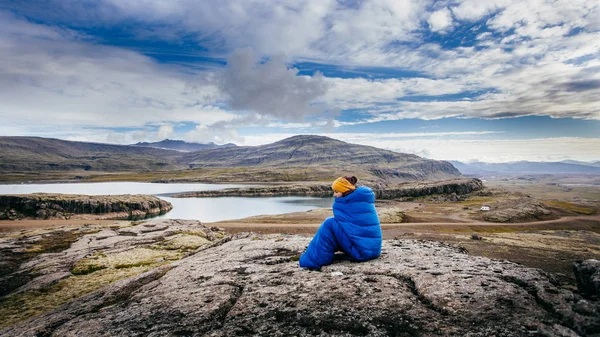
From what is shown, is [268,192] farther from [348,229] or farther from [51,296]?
[348,229]

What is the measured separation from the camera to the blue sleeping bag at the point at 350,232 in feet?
36.1

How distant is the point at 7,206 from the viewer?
3007 inches

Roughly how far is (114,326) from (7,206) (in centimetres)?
9657

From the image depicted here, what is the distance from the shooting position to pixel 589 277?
814cm

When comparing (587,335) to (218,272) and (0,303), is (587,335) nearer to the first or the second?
(218,272)

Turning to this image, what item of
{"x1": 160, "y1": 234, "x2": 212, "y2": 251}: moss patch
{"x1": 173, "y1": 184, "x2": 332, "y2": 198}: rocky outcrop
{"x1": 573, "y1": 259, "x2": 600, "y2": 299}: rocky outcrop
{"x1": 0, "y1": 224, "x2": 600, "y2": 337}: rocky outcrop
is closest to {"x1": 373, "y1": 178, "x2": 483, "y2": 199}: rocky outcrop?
{"x1": 173, "y1": 184, "x2": 332, "y2": 198}: rocky outcrop

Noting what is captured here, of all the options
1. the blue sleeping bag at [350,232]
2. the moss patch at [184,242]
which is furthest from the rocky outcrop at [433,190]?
the blue sleeping bag at [350,232]

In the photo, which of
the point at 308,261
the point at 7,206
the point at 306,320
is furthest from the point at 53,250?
the point at 7,206

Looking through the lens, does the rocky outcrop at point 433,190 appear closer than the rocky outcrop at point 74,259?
No

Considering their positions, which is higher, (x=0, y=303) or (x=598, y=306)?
(x=598, y=306)

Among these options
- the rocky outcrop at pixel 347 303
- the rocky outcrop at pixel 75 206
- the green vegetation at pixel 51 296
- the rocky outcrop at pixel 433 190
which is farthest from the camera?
the rocky outcrop at pixel 433 190

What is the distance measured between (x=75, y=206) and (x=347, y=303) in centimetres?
10102

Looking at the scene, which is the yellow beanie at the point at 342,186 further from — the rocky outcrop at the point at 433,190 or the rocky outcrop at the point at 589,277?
the rocky outcrop at the point at 433,190

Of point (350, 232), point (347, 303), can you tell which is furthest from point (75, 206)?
point (347, 303)
